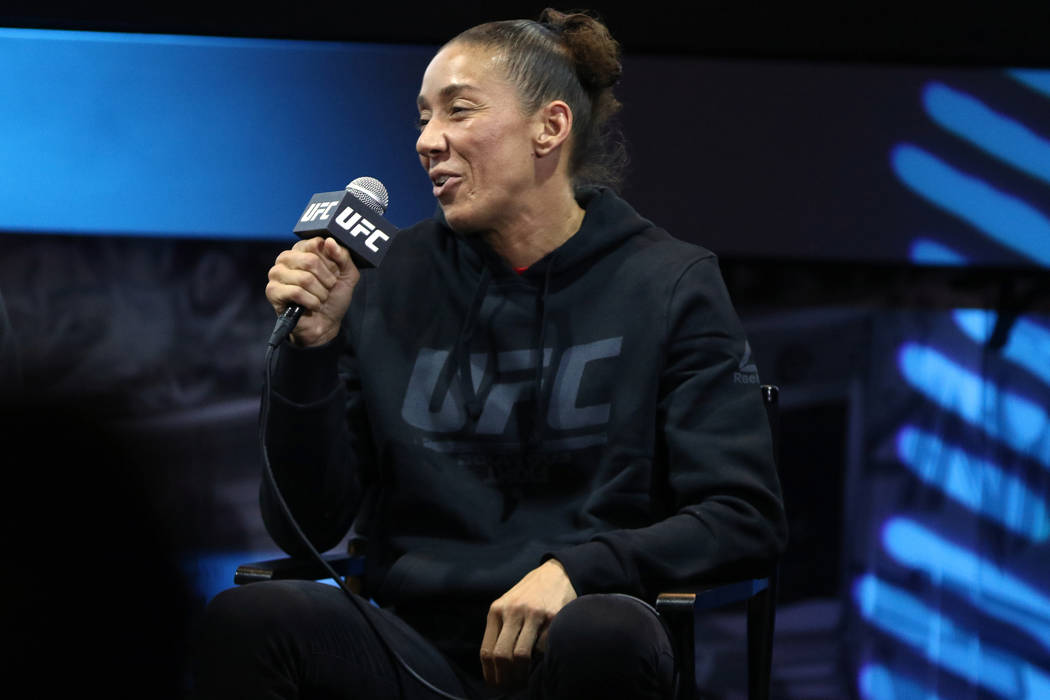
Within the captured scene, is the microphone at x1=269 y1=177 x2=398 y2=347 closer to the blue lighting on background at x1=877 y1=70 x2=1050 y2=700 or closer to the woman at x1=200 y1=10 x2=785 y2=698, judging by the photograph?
the woman at x1=200 y1=10 x2=785 y2=698

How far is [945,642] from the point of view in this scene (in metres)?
2.52

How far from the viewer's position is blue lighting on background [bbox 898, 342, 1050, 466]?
2.52m

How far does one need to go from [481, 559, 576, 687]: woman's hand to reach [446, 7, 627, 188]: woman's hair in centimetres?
75

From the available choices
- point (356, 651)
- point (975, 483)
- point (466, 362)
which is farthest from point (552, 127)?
point (975, 483)

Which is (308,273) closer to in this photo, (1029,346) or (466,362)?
(466,362)

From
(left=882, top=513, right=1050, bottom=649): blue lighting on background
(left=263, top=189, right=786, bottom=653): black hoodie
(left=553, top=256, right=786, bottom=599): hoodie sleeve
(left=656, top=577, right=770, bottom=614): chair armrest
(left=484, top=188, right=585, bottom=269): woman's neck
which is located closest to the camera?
(left=656, top=577, right=770, bottom=614): chair armrest

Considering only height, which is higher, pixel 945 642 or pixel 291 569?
pixel 291 569

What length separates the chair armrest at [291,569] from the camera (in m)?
1.41

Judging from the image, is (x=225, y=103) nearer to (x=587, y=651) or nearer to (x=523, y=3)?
(x=523, y=3)

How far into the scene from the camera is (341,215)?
1.37 meters

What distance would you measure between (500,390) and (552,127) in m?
0.41

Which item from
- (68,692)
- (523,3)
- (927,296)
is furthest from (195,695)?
(927,296)

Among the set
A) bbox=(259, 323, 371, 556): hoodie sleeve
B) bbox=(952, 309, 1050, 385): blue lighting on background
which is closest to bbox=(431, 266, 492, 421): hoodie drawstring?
bbox=(259, 323, 371, 556): hoodie sleeve

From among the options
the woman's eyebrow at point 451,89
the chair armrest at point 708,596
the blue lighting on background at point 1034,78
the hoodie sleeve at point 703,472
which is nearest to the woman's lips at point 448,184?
the woman's eyebrow at point 451,89
